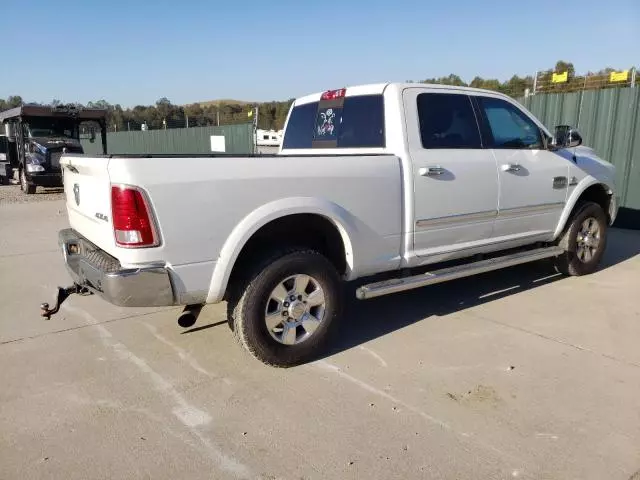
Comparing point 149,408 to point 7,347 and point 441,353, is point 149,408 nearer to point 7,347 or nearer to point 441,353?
point 7,347

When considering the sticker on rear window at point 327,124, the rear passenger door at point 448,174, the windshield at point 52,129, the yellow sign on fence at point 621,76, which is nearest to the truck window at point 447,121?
the rear passenger door at point 448,174

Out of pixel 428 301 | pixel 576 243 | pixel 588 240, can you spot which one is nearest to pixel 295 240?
pixel 428 301

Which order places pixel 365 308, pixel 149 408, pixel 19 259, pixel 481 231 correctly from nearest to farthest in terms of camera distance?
1. pixel 149 408
2. pixel 481 231
3. pixel 365 308
4. pixel 19 259

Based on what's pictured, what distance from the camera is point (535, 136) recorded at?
209 inches

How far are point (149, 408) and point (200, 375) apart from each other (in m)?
0.50

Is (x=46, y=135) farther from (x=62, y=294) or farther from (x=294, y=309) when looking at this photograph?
(x=294, y=309)

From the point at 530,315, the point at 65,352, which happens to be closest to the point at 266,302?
Result: the point at 65,352

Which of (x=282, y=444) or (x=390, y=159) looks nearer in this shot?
(x=282, y=444)

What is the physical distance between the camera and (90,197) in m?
3.56

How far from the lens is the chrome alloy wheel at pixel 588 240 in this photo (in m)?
5.96

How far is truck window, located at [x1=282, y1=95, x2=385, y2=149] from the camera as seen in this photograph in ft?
14.6

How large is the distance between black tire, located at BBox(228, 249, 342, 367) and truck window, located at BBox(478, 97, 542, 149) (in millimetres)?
2174

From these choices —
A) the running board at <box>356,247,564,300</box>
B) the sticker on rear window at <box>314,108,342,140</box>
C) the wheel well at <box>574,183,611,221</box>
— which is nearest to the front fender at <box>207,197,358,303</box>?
the running board at <box>356,247,564,300</box>

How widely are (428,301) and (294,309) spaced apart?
2.01 metres
